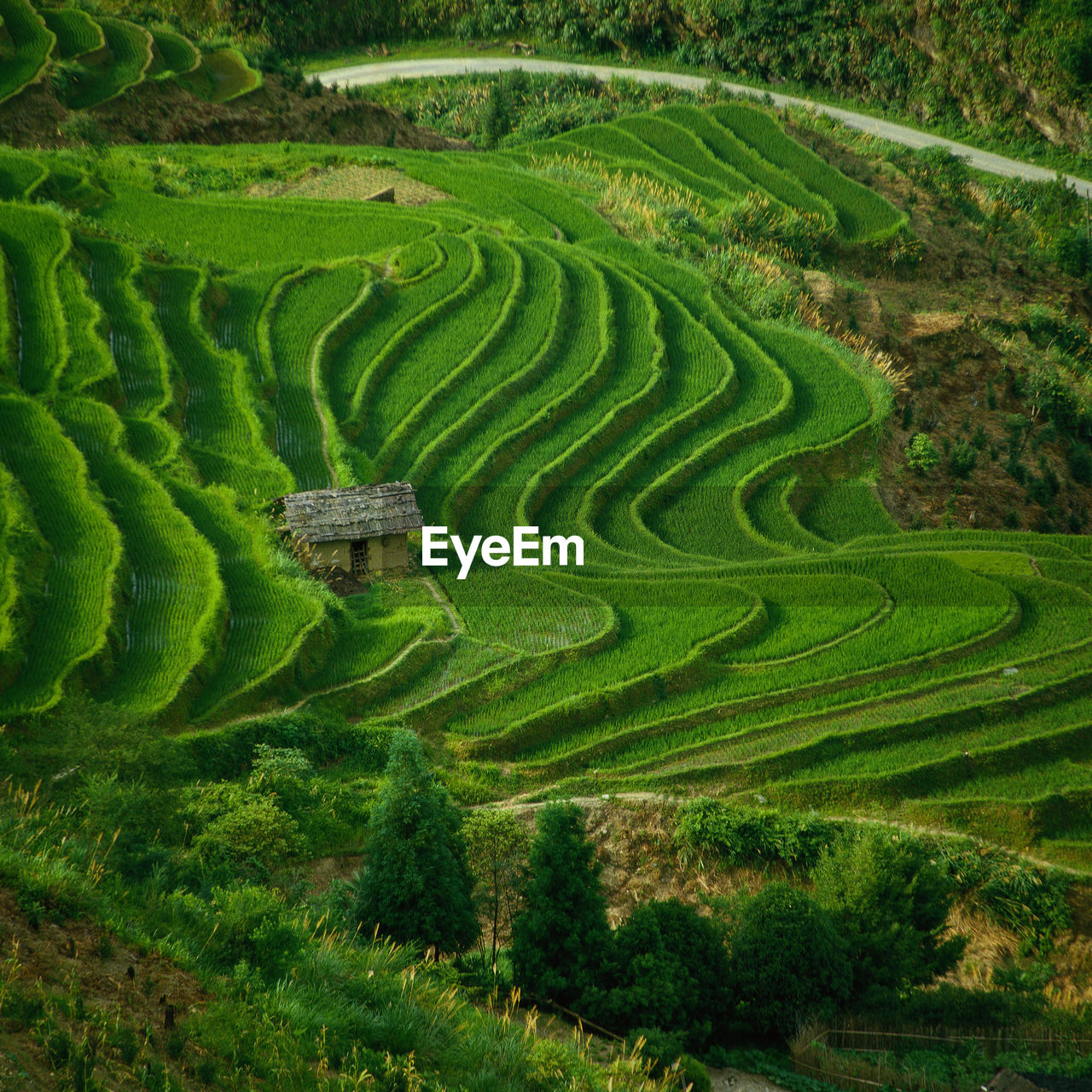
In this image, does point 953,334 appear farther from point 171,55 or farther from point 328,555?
point 171,55

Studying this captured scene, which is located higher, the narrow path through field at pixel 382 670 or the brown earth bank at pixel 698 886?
the narrow path through field at pixel 382 670

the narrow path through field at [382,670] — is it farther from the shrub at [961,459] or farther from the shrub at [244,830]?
the shrub at [961,459]

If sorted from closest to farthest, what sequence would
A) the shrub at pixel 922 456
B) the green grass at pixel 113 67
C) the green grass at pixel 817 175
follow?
the shrub at pixel 922 456
the green grass at pixel 113 67
the green grass at pixel 817 175

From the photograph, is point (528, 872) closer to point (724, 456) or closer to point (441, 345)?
point (724, 456)

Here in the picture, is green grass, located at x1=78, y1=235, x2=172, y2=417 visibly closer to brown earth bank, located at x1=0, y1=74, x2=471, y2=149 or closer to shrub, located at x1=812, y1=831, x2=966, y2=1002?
brown earth bank, located at x1=0, y1=74, x2=471, y2=149

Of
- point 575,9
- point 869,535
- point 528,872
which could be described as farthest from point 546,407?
point 575,9

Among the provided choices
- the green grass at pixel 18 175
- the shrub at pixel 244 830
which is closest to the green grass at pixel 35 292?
the green grass at pixel 18 175
